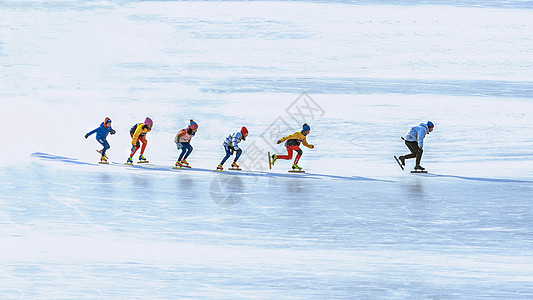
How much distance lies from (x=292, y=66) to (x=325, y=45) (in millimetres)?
1846

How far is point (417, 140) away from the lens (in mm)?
12273

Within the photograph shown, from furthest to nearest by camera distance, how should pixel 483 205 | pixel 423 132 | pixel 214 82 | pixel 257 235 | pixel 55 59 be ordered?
pixel 55 59, pixel 214 82, pixel 423 132, pixel 483 205, pixel 257 235

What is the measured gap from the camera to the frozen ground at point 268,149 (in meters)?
7.25

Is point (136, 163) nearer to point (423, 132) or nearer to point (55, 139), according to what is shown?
point (55, 139)

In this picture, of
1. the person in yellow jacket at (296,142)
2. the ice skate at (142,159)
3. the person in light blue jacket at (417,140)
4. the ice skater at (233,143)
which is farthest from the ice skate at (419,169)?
the ice skate at (142,159)

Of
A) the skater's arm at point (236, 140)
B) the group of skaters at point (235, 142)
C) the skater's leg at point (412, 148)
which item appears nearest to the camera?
the skater's arm at point (236, 140)

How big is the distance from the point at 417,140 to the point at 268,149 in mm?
3002

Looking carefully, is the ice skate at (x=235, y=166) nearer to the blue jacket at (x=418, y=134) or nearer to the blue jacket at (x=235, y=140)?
the blue jacket at (x=235, y=140)

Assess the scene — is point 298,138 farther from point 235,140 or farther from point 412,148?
point 412,148

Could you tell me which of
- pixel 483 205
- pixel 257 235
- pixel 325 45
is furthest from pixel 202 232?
pixel 325 45

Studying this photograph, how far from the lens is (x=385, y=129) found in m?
14.7

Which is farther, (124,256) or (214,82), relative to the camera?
(214,82)

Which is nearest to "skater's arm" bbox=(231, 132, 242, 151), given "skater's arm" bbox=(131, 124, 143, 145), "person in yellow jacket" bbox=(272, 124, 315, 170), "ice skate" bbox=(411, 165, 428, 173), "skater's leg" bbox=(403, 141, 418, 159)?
"person in yellow jacket" bbox=(272, 124, 315, 170)

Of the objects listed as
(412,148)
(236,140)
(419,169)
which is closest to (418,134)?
(412,148)
